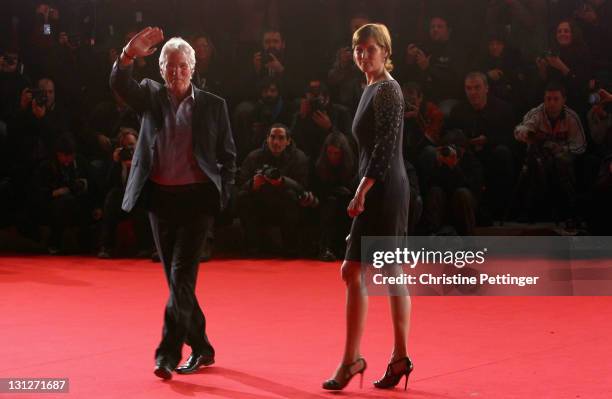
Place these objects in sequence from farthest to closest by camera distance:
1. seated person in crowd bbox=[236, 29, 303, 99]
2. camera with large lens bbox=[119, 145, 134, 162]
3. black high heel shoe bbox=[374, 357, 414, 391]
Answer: seated person in crowd bbox=[236, 29, 303, 99] < camera with large lens bbox=[119, 145, 134, 162] < black high heel shoe bbox=[374, 357, 414, 391]

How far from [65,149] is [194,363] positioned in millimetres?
5443

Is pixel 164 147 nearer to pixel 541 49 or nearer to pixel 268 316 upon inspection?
pixel 268 316

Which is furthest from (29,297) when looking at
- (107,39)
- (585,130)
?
(585,130)

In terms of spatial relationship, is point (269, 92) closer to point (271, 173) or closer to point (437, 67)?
point (271, 173)

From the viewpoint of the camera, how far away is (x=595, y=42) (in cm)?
919

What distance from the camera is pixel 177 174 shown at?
432 centimetres

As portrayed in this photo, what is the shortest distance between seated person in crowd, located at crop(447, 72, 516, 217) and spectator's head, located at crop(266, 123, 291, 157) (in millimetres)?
1455

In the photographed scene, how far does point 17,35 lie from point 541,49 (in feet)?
17.5

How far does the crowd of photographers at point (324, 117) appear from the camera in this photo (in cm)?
863

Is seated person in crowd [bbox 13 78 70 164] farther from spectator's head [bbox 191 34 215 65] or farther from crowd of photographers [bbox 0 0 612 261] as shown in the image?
spectator's head [bbox 191 34 215 65]

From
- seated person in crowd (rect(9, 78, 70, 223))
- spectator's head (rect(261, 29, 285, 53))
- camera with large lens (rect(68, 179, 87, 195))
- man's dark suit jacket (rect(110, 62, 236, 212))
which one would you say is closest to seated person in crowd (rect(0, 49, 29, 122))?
seated person in crowd (rect(9, 78, 70, 223))

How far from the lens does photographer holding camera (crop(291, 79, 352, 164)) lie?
9.08 metres

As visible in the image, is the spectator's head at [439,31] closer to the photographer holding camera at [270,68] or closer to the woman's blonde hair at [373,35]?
the photographer holding camera at [270,68]

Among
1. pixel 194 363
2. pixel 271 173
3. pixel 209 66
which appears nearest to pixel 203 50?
pixel 209 66
